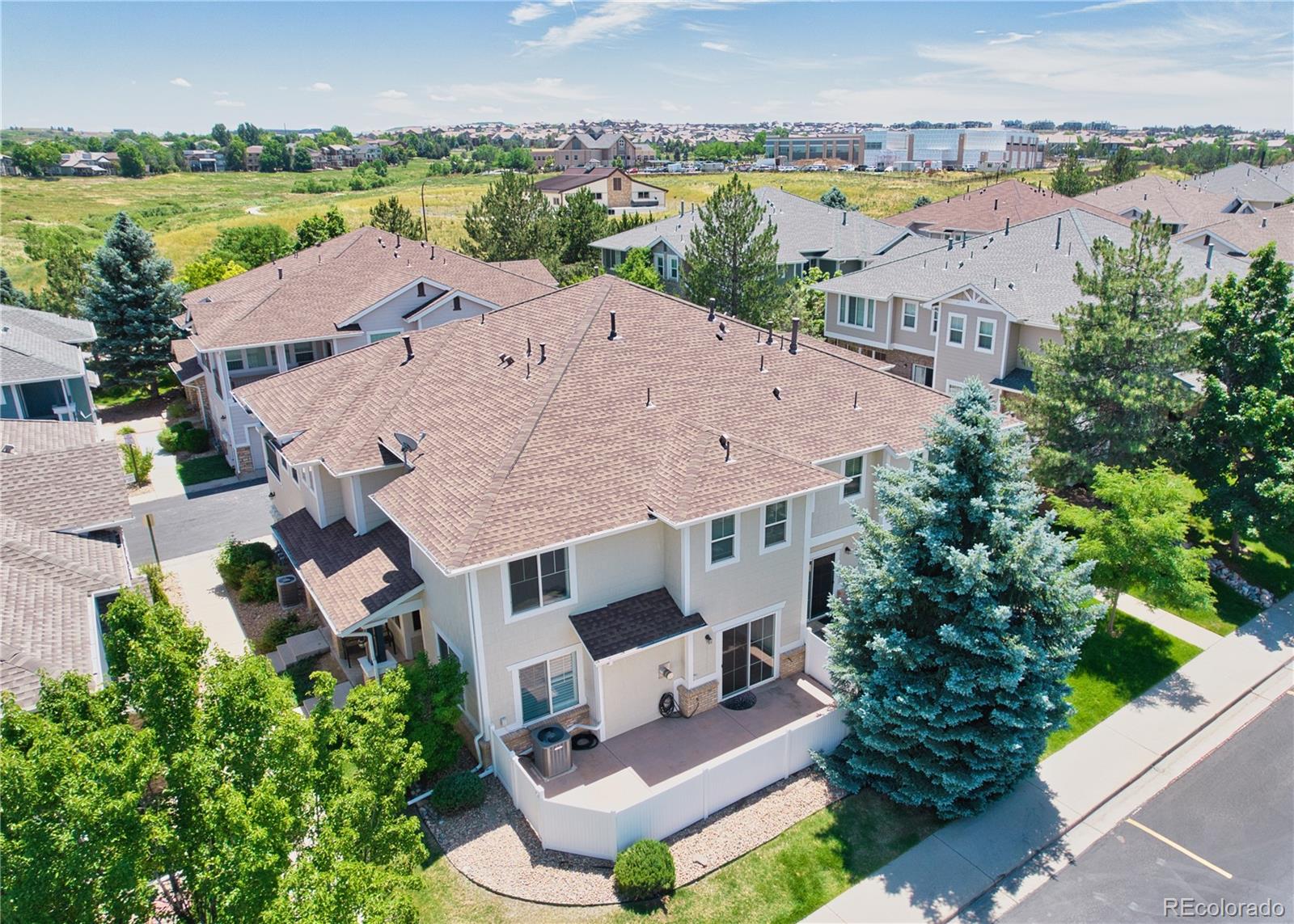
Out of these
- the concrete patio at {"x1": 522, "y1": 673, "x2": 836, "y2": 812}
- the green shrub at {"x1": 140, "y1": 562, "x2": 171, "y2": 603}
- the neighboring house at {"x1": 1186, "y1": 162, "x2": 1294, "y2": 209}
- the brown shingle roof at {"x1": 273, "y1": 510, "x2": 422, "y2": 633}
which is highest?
the neighboring house at {"x1": 1186, "y1": 162, "x2": 1294, "y2": 209}

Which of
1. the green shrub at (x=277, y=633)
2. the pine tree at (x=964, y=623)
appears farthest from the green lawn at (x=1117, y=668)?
the green shrub at (x=277, y=633)

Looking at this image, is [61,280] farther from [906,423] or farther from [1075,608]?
[1075,608]

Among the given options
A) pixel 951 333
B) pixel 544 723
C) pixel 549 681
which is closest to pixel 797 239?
pixel 951 333

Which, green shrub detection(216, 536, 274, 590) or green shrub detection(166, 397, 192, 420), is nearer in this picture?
green shrub detection(216, 536, 274, 590)

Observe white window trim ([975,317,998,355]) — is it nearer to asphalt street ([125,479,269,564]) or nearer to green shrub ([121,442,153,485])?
asphalt street ([125,479,269,564])

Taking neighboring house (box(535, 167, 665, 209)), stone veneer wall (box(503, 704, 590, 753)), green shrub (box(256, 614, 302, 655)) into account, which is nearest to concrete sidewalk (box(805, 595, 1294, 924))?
stone veneer wall (box(503, 704, 590, 753))

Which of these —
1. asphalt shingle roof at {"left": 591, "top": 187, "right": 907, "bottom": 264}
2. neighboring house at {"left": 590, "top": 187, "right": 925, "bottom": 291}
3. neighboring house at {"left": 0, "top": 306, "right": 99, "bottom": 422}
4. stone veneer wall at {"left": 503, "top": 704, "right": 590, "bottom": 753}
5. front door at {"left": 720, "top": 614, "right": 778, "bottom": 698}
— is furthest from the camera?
asphalt shingle roof at {"left": 591, "top": 187, "right": 907, "bottom": 264}

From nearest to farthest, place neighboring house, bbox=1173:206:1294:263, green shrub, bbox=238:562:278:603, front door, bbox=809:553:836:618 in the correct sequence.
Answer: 1. front door, bbox=809:553:836:618
2. green shrub, bbox=238:562:278:603
3. neighboring house, bbox=1173:206:1294:263

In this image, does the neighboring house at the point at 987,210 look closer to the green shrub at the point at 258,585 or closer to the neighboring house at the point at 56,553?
the green shrub at the point at 258,585

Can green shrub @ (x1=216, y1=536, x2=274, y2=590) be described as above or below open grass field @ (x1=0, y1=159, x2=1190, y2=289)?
below
